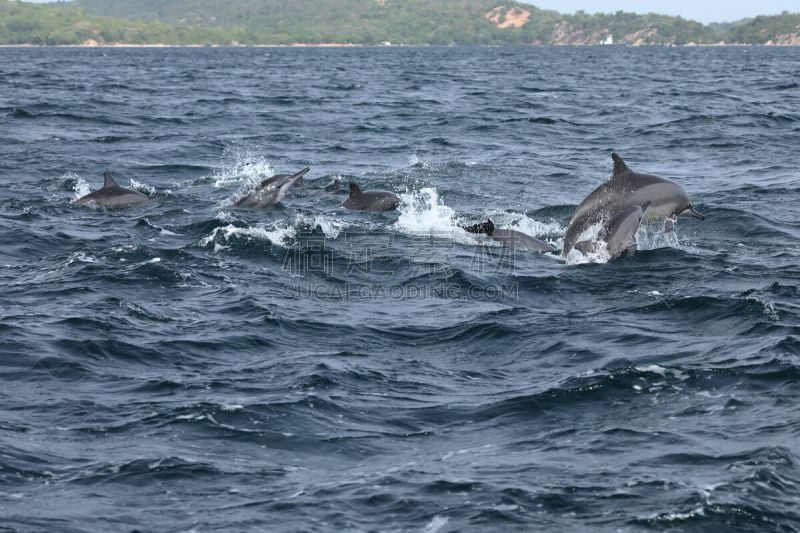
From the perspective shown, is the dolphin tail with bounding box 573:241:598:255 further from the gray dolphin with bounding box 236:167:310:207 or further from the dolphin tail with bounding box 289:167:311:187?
the dolphin tail with bounding box 289:167:311:187

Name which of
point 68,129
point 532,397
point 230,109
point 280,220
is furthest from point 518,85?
point 532,397

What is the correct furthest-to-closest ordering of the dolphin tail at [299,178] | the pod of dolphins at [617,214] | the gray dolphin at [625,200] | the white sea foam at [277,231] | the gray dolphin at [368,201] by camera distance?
the dolphin tail at [299,178] < the gray dolphin at [368,201] < the white sea foam at [277,231] < the gray dolphin at [625,200] < the pod of dolphins at [617,214]

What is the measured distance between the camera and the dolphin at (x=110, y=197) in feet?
72.4

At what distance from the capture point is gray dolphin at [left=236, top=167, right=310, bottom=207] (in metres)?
22.0

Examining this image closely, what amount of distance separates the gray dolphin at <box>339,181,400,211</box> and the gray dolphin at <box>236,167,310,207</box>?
4.52 feet

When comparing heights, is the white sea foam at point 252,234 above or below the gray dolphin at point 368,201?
below

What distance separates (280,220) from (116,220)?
325 centimetres

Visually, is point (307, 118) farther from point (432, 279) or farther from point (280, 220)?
point (432, 279)

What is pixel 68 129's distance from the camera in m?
37.2

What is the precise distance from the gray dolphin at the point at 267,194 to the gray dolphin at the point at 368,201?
1.38 meters

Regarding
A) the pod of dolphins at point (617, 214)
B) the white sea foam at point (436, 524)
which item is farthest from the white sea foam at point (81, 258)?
the white sea foam at point (436, 524)

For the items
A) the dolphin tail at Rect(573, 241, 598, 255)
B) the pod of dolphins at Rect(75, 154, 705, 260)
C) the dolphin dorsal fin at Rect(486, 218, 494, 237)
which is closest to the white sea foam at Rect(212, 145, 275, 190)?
the dolphin dorsal fin at Rect(486, 218, 494, 237)

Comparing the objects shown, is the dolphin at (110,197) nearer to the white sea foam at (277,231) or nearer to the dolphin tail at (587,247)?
the white sea foam at (277,231)

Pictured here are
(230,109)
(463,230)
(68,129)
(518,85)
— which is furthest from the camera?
(518,85)
